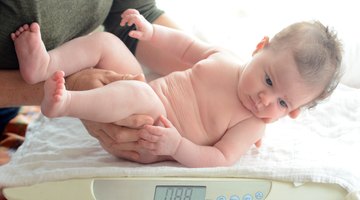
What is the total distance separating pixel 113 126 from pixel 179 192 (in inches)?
7.2

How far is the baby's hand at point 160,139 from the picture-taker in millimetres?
881

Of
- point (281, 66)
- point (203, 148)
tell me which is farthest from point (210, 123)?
point (281, 66)

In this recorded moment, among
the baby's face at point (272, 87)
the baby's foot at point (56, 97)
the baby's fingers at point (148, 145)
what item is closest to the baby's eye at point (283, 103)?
the baby's face at point (272, 87)

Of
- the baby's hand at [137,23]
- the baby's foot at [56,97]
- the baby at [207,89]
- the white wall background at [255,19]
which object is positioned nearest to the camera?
the baby's foot at [56,97]

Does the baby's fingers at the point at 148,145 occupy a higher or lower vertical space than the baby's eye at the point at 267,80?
lower

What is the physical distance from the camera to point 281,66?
3.07 feet

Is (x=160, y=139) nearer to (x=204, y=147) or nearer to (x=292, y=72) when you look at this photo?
(x=204, y=147)

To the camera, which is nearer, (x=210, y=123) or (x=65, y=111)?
(x=65, y=111)

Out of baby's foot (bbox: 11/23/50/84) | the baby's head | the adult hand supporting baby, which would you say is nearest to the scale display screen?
the adult hand supporting baby

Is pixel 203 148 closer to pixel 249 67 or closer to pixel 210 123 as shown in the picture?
pixel 210 123

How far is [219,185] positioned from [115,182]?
0.56 ft

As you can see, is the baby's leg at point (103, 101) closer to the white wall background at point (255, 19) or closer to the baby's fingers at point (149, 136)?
the baby's fingers at point (149, 136)

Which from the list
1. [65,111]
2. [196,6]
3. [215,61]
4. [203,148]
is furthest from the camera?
[196,6]

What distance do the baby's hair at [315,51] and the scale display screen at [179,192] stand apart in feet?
0.96
